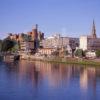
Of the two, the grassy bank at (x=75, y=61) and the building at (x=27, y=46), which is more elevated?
the building at (x=27, y=46)

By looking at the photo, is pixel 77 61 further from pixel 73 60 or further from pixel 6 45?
pixel 6 45

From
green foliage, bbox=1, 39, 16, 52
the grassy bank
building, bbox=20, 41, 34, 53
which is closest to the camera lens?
the grassy bank

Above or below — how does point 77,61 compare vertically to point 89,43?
below

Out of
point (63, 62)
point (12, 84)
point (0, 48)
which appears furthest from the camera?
point (0, 48)

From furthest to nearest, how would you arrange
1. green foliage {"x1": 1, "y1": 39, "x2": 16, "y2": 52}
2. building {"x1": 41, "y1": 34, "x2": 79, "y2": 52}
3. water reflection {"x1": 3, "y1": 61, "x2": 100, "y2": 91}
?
building {"x1": 41, "y1": 34, "x2": 79, "y2": 52} < green foliage {"x1": 1, "y1": 39, "x2": 16, "y2": 52} < water reflection {"x1": 3, "y1": 61, "x2": 100, "y2": 91}

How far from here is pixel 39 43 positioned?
51156mm

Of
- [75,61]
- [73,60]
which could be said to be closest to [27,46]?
[73,60]

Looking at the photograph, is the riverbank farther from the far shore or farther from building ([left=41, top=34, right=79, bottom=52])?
building ([left=41, top=34, right=79, bottom=52])

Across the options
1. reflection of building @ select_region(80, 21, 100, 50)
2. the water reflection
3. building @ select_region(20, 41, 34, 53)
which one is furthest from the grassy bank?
building @ select_region(20, 41, 34, 53)

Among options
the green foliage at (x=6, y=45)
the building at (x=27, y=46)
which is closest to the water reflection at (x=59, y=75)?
the green foliage at (x=6, y=45)

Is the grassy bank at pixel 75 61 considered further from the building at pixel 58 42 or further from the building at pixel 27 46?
the building at pixel 27 46

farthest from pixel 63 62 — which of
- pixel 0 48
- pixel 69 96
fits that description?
pixel 69 96

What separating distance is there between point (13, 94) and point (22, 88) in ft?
4.81

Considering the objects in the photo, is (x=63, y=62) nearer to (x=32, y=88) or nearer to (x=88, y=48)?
(x=88, y=48)
